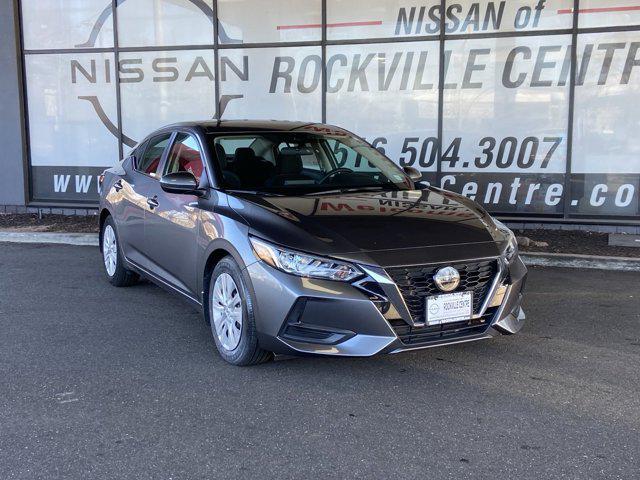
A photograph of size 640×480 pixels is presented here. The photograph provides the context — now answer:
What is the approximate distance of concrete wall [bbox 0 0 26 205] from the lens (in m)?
10.6

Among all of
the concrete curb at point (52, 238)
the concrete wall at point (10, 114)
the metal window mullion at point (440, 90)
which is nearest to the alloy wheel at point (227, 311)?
the concrete curb at point (52, 238)

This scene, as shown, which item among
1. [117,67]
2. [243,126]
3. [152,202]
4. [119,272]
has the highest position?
[117,67]

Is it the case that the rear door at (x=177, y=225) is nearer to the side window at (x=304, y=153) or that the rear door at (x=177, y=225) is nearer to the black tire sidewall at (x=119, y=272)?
the side window at (x=304, y=153)

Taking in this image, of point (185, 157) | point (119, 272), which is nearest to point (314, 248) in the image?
point (185, 157)

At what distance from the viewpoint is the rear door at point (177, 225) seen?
4.83 meters

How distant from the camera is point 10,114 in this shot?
1089 centimetres

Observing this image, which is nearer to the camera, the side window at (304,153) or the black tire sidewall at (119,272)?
the side window at (304,153)

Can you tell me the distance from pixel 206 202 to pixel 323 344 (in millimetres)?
1424

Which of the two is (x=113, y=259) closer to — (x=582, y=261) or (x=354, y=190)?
(x=354, y=190)

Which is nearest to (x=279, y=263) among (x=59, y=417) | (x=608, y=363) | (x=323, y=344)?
(x=323, y=344)

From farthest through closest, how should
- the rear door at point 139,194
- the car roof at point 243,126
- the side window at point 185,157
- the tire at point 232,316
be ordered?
the rear door at point 139,194, the car roof at point 243,126, the side window at point 185,157, the tire at point 232,316

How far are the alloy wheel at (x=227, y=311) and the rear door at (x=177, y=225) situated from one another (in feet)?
1.10

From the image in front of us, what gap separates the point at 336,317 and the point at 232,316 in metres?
0.83

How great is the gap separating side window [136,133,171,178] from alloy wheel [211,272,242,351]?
1581mm
